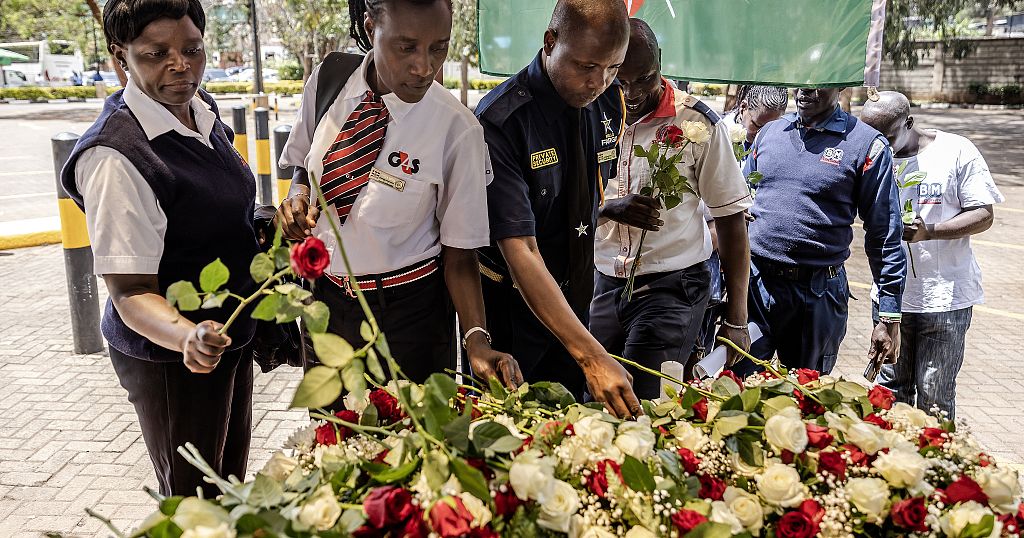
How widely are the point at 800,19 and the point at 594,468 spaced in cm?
308

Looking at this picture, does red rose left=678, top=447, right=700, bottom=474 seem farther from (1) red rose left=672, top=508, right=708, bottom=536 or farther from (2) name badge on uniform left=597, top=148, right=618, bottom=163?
(2) name badge on uniform left=597, top=148, right=618, bottom=163

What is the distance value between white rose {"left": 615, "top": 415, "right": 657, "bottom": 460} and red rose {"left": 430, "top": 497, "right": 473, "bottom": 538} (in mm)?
383

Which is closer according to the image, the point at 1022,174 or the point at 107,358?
the point at 107,358

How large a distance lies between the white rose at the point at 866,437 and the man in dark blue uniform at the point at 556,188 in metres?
0.52

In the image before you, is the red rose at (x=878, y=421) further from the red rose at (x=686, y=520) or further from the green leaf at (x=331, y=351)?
the green leaf at (x=331, y=351)

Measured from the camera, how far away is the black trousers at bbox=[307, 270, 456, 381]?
2.55m

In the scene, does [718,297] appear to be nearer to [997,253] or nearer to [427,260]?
[427,260]

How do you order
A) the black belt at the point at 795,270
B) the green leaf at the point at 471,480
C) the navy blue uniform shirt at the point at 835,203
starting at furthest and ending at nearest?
the black belt at the point at 795,270 < the navy blue uniform shirt at the point at 835,203 < the green leaf at the point at 471,480

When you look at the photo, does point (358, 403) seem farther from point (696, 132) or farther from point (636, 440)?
point (696, 132)

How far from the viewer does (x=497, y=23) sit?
511cm

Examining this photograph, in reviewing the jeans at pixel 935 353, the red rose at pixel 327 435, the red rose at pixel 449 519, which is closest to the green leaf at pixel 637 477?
the red rose at pixel 449 519

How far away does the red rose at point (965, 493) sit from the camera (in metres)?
1.58

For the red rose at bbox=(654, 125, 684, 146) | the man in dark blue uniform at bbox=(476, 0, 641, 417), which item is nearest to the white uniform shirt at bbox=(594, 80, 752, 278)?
the red rose at bbox=(654, 125, 684, 146)

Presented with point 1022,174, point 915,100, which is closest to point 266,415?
point 1022,174
